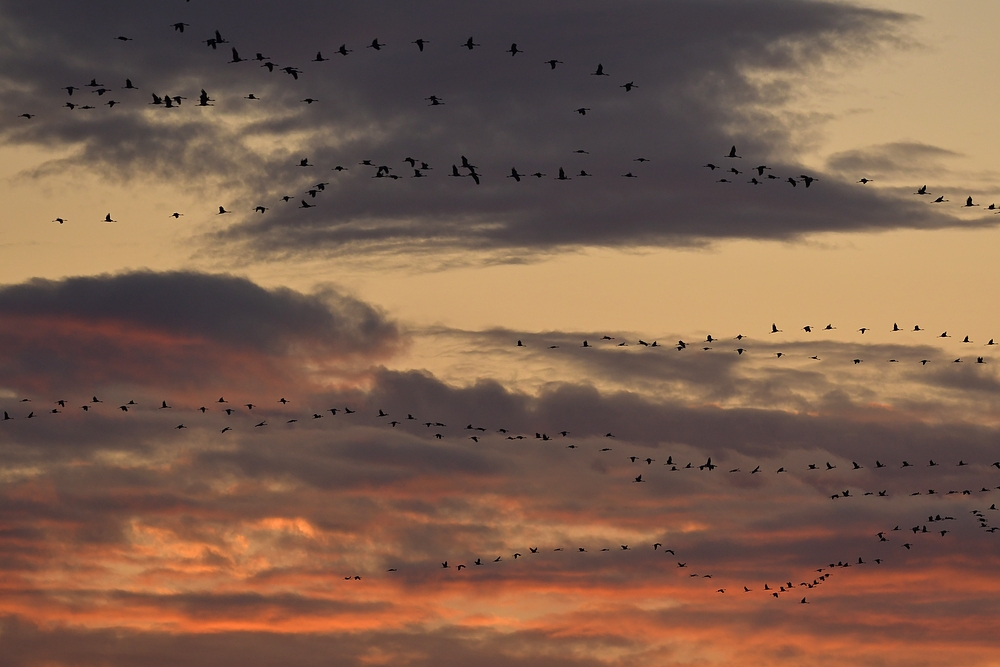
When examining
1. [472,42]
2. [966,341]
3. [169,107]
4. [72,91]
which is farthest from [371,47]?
[966,341]

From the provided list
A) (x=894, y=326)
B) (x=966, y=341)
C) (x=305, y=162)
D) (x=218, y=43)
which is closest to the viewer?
(x=218, y=43)

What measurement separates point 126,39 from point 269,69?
Result: 1462 cm

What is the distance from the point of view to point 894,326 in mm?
197875

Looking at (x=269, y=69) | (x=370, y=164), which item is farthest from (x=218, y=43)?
(x=370, y=164)

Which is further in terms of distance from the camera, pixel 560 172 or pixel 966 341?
pixel 966 341

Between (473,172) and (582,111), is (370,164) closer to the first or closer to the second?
(473,172)

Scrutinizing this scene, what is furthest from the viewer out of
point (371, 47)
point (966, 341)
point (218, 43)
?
point (966, 341)

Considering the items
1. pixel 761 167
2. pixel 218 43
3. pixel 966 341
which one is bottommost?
pixel 966 341

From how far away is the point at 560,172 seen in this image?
159 meters

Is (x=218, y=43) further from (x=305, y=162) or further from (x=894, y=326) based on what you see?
(x=894, y=326)

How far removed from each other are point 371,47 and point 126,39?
24.0 m

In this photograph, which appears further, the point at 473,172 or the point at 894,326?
the point at 894,326

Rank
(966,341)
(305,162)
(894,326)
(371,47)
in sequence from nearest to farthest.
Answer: (371,47)
(305,162)
(966,341)
(894,326)

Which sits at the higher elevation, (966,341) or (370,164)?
(370,164)
